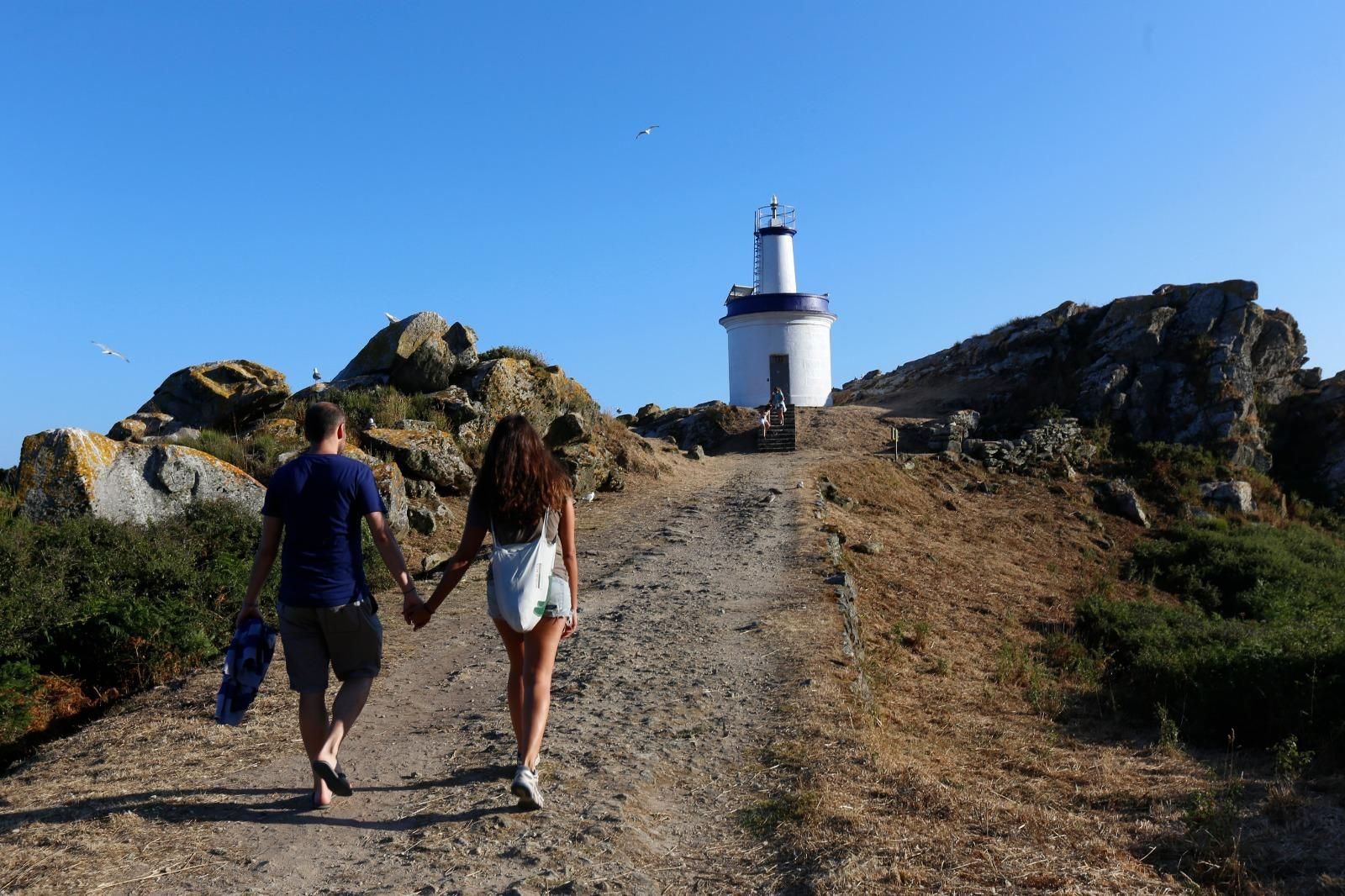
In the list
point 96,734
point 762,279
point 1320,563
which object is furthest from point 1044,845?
point 762,279

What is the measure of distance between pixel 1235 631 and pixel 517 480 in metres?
10.3

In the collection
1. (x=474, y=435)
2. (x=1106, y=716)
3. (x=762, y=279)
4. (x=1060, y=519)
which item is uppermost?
(x=762, y=279)

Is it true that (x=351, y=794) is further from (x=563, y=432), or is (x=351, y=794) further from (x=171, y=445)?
(x=563, y=432)

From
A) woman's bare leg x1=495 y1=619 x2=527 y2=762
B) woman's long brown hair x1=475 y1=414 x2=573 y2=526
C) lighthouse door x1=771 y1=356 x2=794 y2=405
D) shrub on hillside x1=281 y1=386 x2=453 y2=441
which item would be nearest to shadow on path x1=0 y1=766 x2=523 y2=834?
woman's bare leg x1=495 y1=619 x2=527 y2=762

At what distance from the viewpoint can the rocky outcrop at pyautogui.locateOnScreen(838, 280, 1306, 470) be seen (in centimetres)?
2539

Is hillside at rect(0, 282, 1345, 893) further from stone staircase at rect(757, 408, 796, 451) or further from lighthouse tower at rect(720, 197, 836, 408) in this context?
lighthouse tower at rect(720, 197, 836, 408)

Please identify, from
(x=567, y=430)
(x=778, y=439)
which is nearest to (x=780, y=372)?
(x=778, y=439)

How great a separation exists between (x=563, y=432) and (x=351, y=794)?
1349 cm

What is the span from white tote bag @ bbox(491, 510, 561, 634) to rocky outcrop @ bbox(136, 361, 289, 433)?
12.8 metres

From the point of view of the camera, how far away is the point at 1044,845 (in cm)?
461

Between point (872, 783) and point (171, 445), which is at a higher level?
point (171, 445)

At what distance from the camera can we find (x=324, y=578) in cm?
448

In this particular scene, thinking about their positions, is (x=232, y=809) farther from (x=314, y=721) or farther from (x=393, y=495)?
(x=393, y=495)

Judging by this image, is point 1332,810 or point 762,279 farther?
point 762,279
